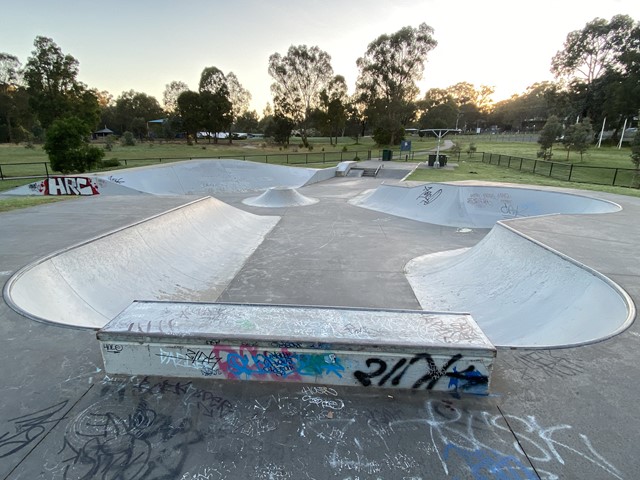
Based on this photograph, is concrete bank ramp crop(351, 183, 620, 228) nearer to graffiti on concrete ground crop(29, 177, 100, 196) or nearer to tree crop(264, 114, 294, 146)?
graffiti on concrete ground crop(29, 177, 100, 196)

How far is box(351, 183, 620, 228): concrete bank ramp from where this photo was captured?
14.0 meters

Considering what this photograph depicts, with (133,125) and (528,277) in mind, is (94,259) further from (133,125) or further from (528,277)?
(133,125)

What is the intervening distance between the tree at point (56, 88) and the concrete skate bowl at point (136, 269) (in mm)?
37061

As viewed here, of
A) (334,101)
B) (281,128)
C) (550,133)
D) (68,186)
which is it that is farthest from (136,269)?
(334,101)

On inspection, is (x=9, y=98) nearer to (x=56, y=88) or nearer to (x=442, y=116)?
(x=56, y=88)

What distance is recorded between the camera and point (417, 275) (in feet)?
29.2

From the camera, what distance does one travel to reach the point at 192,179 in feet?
83.2

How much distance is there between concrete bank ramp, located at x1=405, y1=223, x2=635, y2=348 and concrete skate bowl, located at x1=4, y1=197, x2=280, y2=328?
5498 millimetres

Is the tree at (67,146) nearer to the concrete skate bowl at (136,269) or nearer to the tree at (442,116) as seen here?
the concrete skate bowl at (136,269)

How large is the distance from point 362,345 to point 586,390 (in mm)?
2084

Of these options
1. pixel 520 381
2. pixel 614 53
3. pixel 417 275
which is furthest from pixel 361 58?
pixel 520 381

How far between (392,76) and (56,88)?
4541 cm

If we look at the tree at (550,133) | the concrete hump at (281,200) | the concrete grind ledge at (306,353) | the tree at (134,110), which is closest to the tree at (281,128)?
the tree at (550,133)

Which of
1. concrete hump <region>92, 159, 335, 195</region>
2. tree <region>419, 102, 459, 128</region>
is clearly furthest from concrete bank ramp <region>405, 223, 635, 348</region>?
tree <region>419, 102, 459, 128</region>
